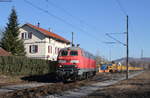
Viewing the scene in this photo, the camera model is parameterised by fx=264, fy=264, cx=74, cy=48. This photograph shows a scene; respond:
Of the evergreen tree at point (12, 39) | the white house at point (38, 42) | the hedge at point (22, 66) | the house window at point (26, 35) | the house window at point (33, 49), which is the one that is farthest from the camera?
the house window at point (26, 35)

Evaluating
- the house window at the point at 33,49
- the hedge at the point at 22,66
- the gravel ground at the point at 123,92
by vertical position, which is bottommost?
the gravel ground at the point at 123,92

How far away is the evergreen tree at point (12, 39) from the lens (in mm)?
48625

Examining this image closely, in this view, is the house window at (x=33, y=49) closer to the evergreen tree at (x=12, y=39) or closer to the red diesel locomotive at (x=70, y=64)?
the evergreen tree at (x=12, y=39)

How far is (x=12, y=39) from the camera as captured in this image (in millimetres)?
48812

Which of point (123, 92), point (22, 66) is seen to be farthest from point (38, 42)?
point (123, 92)

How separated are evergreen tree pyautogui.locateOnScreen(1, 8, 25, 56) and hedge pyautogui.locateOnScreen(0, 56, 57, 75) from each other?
1218cm

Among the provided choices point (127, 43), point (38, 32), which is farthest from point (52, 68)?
point (38, 32)

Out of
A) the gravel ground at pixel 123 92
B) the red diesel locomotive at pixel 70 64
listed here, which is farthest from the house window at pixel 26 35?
the gravel ground at pixel 123 92

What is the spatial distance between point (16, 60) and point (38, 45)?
85.3ft

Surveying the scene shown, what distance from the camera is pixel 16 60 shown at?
32.1 meters

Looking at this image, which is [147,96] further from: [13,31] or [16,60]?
[13,31]

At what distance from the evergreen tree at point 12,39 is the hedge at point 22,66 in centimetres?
1218

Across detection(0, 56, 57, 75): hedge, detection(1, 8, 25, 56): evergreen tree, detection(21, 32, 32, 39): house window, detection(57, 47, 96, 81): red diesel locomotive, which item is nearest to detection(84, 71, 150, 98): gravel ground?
detection(57, 47, 96, 81): red diesel locomotive

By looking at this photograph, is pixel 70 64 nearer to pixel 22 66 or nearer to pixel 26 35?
pixel 22 66
